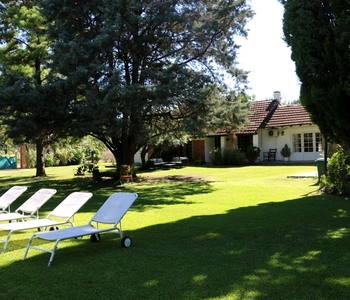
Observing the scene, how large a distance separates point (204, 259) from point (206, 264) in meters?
0.26

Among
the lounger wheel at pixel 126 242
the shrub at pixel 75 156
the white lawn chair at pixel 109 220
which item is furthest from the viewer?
the shrub at pixel 75 156

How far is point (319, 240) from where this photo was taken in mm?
6723

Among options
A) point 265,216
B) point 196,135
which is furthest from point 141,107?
point 265,216

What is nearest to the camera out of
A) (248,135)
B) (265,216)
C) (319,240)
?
(319,240)

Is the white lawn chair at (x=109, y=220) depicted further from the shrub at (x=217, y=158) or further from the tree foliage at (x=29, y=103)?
the shrub at (x=217, y=158)

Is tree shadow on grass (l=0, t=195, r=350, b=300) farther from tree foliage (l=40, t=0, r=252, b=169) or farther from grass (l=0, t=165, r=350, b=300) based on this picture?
tree foliage (l=40, t=0, r=252, b=169)

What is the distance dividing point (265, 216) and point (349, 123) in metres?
3.04

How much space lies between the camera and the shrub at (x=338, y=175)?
12.4 meters

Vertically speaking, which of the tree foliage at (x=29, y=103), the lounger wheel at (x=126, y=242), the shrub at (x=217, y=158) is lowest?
the lounger wheel at (x=126, y=242)

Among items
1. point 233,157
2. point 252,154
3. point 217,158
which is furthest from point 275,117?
point 217,158

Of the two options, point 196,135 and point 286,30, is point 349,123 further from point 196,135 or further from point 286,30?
point 196,135

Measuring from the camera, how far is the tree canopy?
8844 mm

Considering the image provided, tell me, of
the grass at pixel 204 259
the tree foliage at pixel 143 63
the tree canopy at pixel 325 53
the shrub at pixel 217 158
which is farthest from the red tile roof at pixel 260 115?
the grass at pixel 204 259

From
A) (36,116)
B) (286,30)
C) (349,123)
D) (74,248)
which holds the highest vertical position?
(286,30)
